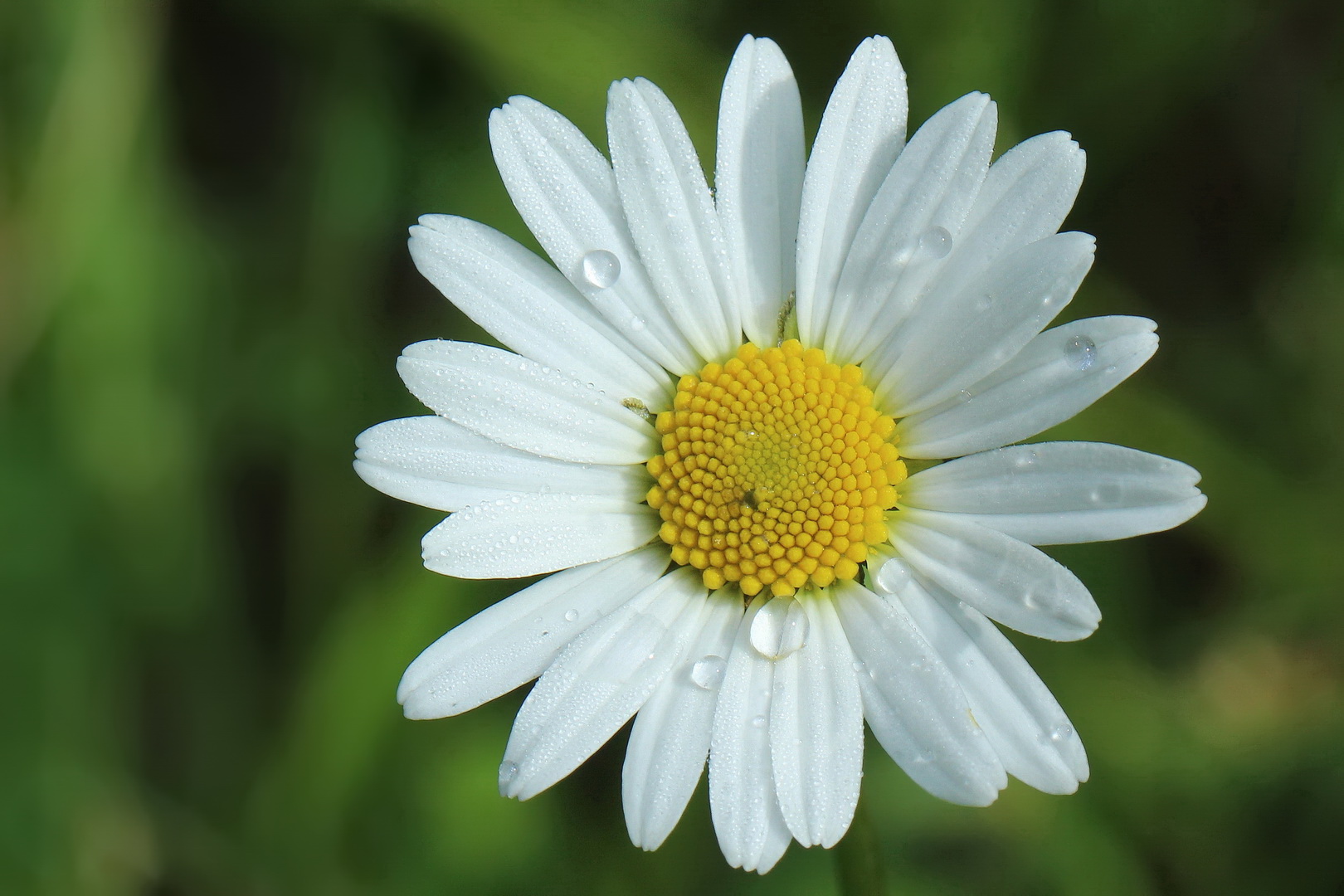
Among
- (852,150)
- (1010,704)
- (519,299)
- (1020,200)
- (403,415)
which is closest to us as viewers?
(1010,704)

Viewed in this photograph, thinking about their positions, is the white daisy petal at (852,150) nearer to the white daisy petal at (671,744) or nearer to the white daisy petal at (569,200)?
the white daisy petal at (569,200)

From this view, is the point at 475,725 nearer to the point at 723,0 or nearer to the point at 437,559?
the point at 437,559

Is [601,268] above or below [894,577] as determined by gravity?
above

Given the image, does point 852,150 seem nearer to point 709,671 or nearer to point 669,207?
point 669,207

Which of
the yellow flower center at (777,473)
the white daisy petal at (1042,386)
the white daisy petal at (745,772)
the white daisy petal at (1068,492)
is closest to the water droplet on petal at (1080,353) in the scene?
the white daisy petal at (1042,386)

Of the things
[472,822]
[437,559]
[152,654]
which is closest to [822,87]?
[437,559]

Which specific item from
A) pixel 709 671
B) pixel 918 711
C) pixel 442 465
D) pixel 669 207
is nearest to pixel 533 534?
pixel 442 465
